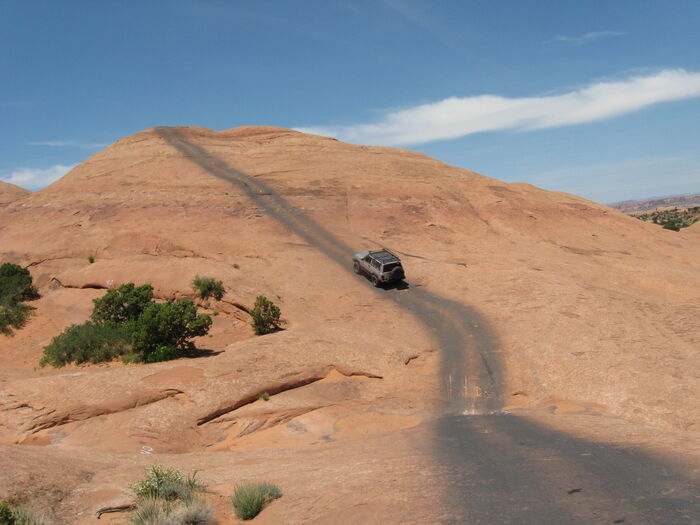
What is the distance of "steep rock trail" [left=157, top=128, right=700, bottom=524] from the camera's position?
262 inches

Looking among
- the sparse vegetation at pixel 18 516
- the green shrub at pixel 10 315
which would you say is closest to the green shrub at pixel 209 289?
the green shrub at pixel 10 315

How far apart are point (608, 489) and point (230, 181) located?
4090 centimetres

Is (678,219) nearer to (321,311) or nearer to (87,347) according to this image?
(321,311)

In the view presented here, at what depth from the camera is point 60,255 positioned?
34125 millimetres

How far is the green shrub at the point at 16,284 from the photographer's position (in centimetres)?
2920

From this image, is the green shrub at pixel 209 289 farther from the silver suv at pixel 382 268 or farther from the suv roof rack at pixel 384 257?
the suv roof rack at pixel 384 257

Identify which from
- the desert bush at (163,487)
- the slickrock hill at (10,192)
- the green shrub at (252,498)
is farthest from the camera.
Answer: the slickrock hill at (10,192)

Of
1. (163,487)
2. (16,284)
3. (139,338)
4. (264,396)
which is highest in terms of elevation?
(16,284)

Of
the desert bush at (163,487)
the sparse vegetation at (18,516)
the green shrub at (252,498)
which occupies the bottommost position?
the green shrub at (252,498)

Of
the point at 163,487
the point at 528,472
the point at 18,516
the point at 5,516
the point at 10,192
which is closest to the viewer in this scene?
the point at 5,516

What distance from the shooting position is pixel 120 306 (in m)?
24.2

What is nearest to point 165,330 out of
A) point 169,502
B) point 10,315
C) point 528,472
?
point 169,502

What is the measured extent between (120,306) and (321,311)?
10525 mm

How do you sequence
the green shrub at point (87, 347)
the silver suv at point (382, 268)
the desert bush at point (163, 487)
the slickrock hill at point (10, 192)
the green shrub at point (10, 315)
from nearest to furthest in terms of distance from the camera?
the desert bush at point (163, 487) < the green shrub at point (87, 347) < the green shrub at point (10, 315) < the silver suv at point (382, 268) < the slickrock hill at point (10, 192)
